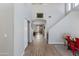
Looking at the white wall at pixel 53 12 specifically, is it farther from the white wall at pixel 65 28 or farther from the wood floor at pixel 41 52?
the wood floor at pixel 41 52

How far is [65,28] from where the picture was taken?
38.5ft

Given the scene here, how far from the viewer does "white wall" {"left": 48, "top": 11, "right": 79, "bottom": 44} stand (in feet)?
37.6

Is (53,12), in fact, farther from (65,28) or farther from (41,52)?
(41,52)

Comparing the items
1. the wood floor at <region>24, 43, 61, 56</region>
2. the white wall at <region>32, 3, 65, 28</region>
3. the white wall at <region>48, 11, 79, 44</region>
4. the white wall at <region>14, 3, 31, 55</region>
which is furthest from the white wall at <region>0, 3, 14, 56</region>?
the white wall at <region>32, 3, 65, 28</region>

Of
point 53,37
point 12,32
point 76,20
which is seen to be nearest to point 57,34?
point 53,37

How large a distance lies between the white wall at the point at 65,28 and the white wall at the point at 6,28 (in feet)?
23.9

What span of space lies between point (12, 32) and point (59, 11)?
9.55 m

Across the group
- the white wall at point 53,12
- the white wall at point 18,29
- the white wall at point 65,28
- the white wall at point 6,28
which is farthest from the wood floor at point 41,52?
the white wall at point 53,12

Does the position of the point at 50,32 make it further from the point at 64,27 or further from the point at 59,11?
the point at 59,11

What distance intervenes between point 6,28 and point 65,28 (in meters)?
7.49

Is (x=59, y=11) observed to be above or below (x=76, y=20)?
above

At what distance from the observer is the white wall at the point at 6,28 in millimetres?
4902

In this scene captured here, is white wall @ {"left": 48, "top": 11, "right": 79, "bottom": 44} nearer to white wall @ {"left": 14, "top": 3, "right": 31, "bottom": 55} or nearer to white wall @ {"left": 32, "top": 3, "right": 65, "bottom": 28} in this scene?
white wall @ {"left": 32, "top": 3, "right": 65, "bottom": 28}

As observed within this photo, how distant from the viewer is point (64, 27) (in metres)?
11.8
